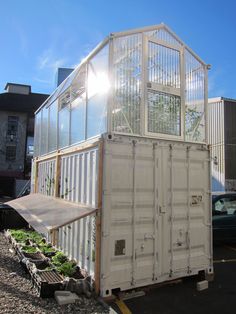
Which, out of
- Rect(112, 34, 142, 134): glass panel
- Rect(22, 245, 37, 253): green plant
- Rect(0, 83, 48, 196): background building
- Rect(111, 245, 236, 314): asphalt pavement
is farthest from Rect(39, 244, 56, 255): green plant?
Rect(0, 83, 48, 196): background building

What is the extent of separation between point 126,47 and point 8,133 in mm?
28479

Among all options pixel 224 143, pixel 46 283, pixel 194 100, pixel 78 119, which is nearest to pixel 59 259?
pixel 46 283

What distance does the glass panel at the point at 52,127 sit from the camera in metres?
9.49

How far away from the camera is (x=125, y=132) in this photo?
19.9 feet

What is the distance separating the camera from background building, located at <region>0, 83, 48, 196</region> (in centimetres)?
3125

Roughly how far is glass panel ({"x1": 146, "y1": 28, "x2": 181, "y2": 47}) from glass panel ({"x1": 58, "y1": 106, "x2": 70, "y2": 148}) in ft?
9.52

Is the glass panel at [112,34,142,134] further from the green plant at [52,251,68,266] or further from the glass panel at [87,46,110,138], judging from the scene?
the green plant at [52,251,68,266]

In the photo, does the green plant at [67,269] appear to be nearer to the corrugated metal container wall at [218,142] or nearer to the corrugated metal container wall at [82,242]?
the corrugated metal container wall at [82,242]

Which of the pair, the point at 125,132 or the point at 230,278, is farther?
the point at 230,278

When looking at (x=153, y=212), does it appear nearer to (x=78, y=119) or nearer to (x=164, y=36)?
(x=78, y=119)

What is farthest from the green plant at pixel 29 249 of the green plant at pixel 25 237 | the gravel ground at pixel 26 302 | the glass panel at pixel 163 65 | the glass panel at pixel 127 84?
the glass panel at pixel 163 65

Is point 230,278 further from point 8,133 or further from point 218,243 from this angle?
point 8,133

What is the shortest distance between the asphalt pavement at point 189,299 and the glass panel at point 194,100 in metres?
2.91

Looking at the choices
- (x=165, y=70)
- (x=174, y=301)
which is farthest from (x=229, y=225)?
(x=165, y=70)
